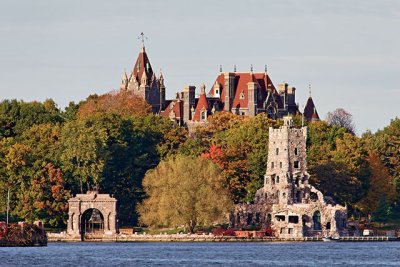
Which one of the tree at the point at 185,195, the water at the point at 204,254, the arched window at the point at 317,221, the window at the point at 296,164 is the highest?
the window at the point at 296,164

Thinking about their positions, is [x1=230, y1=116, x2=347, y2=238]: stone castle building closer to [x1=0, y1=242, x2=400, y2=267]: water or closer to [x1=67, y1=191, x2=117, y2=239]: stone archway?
[x1=0, y1=242, x2=400, y2=267]: water

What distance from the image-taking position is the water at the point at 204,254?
128688 mm

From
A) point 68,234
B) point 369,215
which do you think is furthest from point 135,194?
point 369,215

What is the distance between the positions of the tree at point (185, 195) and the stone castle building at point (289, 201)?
4336mm

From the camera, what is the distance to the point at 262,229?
17025 centimetres

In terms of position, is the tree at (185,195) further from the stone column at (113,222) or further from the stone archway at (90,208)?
the stone archway at (90,208)

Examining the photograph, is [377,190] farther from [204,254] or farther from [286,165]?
[204,254]

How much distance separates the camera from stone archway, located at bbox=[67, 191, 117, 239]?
6570 inches

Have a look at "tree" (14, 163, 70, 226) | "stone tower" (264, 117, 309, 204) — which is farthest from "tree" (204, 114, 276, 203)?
"tree" (14, 163, 70, 226)

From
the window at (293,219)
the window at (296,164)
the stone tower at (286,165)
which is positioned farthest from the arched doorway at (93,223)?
the window at (296,164)

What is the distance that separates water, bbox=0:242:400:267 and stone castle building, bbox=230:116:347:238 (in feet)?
21.0

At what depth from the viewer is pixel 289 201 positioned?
17212 centimetres

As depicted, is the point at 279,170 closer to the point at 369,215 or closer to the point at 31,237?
the point at 369,215

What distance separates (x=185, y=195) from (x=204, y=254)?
26433 millimetres
